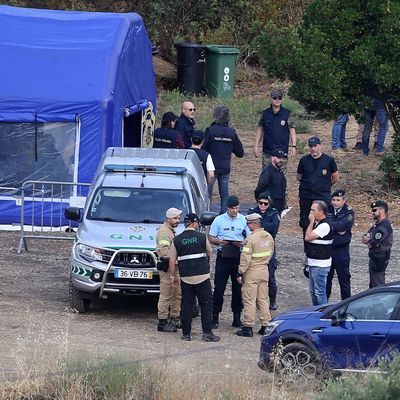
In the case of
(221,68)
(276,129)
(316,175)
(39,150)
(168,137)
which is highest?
(276,129)

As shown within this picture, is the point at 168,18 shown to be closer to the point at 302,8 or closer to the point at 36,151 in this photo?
the point at 302,8

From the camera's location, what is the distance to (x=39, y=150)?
19.4 metres

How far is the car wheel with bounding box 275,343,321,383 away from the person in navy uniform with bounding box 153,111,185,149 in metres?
8.12

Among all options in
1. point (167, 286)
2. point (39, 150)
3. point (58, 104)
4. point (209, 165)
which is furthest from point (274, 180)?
point (39, 150)

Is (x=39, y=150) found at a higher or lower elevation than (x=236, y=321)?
higher

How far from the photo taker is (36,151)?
19.3 m

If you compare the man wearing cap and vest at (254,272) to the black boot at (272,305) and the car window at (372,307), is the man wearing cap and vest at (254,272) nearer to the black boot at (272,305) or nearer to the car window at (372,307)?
the black boot at (272,305)

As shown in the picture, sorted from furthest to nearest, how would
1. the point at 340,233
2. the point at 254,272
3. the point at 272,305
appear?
1. the point at 272,305
2. the point at 340,233
3. the point at 254,272

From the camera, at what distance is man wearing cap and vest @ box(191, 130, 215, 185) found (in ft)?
58.7

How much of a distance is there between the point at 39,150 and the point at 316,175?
554cm

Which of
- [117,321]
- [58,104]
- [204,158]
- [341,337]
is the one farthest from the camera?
[58,104]

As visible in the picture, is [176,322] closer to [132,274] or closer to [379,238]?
[132,274]

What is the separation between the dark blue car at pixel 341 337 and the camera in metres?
11.2

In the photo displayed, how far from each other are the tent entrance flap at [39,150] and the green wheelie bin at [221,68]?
45.5 ft
